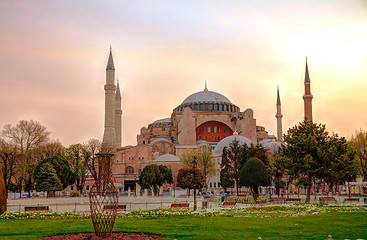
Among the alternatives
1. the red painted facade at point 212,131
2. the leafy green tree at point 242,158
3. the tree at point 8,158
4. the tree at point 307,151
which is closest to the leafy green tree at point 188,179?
the tree at point 307,151

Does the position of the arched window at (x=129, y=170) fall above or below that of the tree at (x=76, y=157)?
below

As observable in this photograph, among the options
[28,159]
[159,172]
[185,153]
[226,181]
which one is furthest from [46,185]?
[185,153]

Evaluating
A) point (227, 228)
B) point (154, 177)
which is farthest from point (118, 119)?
point (227, 228)

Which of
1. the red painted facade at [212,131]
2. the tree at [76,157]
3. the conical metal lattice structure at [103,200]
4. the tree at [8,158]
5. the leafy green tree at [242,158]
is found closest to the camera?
the conical metal lattice structure at [103,200]

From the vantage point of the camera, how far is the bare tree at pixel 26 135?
41375 mm

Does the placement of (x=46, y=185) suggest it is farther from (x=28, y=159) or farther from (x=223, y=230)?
(x=223, y=230)

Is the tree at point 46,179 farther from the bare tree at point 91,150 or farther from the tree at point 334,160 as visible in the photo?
the tree at point 334,160

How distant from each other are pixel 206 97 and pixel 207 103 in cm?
256

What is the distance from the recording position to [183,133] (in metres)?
58.3

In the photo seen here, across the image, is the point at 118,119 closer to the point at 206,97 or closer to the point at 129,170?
the point at 129,170

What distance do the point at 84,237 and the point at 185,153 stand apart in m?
41.9

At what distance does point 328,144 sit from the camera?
2423 centimetres

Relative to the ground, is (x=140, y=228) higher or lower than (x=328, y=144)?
lower

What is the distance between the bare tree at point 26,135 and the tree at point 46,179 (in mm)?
8668
